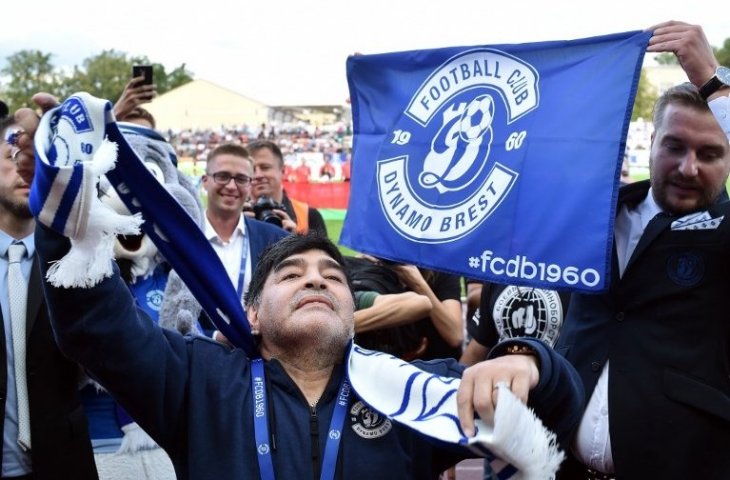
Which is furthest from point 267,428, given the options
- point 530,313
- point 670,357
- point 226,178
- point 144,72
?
point 226,178

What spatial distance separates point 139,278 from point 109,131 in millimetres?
1723

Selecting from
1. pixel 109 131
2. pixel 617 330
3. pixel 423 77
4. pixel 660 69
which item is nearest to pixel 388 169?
pixel 423 77

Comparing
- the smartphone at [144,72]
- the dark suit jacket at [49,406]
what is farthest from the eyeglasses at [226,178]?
the dark suit jacket at [49,406]

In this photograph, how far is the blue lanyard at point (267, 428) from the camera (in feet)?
6.54

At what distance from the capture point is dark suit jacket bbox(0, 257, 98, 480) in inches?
117

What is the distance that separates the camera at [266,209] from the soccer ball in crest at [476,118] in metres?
2.53

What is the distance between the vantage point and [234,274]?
4465 millimetres

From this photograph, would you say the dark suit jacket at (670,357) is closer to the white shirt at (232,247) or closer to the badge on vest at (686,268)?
the badge on vest at (686,268)

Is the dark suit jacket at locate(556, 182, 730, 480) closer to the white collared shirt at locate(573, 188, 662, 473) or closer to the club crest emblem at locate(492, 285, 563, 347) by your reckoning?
the white collared shirt at locate(573, 188, 662, 473)

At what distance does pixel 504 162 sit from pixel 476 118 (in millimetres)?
224

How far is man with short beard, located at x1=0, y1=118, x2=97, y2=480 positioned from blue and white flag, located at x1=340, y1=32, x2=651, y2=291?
1240 millimetres

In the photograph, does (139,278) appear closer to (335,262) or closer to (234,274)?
(234,274)

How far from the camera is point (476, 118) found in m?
3.11

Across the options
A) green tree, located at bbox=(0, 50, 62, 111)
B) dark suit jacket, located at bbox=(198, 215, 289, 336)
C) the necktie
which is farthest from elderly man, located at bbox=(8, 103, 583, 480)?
green tree, located at bbox=(0, 50, 62, 111)
